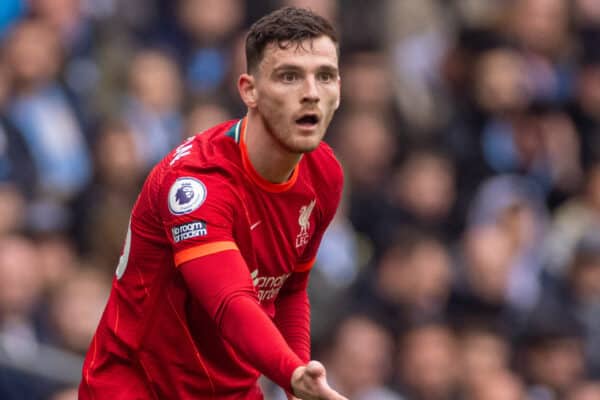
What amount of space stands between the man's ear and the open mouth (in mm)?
199

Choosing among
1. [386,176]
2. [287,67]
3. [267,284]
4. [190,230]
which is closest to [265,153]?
[287,67]

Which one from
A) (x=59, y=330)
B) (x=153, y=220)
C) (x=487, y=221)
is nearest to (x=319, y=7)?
(x=487, y=221)

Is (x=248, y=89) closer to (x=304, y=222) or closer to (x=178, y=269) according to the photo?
(x=304, y=222)

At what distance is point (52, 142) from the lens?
8258 millimetres

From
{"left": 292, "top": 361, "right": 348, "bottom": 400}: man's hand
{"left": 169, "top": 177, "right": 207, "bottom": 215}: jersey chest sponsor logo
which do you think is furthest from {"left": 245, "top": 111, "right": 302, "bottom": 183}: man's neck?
{"left": 292, "top": 361, "right": 348, "bottom": 400}: man's hand

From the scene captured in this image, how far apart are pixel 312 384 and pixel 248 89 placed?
122 centimetres

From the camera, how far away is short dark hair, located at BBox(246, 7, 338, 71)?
4.48 meters

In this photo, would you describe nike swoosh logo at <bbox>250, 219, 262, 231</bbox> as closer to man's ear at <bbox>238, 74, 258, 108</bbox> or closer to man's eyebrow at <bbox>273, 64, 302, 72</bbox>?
man's ear at <bbox>238, 74, 258, 108</bbox>

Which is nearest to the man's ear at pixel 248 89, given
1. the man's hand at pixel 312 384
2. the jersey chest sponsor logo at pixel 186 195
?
the jersey chest sponsor logo at pixel 186 195

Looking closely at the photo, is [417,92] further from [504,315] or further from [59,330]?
[59,330]

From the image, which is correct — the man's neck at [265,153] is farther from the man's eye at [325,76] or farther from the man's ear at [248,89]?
the man's eye at [325,76]

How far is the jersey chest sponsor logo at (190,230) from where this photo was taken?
4348 mm

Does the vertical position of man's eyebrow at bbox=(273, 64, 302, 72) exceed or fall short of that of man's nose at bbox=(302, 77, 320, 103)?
it exceeds it

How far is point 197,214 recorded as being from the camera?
14.3 feet
